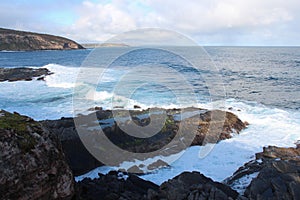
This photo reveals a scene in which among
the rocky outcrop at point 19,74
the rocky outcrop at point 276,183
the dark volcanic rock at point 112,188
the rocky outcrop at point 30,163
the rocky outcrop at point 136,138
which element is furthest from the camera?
the rocky outcrop at point 19,74

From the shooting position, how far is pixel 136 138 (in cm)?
1503

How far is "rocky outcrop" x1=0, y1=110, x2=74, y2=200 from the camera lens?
5.60m

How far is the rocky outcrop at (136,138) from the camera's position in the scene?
12.4 metres

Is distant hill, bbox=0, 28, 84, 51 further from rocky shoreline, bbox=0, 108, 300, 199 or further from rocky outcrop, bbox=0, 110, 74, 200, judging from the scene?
rocky outcrop, bbox=0, 110, 74, 200

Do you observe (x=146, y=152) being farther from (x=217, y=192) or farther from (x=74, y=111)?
(x=74, y=111)

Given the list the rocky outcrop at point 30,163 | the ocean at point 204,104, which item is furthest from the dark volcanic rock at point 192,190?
the ocean at point 204,104

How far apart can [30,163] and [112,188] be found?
3.52 meters

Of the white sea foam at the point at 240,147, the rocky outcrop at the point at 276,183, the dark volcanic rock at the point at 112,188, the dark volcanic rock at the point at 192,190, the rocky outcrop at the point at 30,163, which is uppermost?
the rocky outcrop at the point at 30,163

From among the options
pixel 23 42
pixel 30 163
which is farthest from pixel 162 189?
pixel 23 42

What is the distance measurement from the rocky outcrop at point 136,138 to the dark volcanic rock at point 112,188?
8.54ft

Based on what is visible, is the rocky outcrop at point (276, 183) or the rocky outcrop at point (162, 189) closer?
the rocky outcrop at point (276, 183)

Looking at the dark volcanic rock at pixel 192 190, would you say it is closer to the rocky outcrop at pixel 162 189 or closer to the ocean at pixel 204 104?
the rocky outcrop at pixel 162 189

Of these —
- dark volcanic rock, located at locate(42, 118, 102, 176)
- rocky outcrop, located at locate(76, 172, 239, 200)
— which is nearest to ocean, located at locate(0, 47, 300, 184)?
dark volcanic rock, located at locate(42, 118, 102, 176)

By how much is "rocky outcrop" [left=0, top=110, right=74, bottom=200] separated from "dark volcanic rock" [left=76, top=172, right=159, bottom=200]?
42.8 inches
